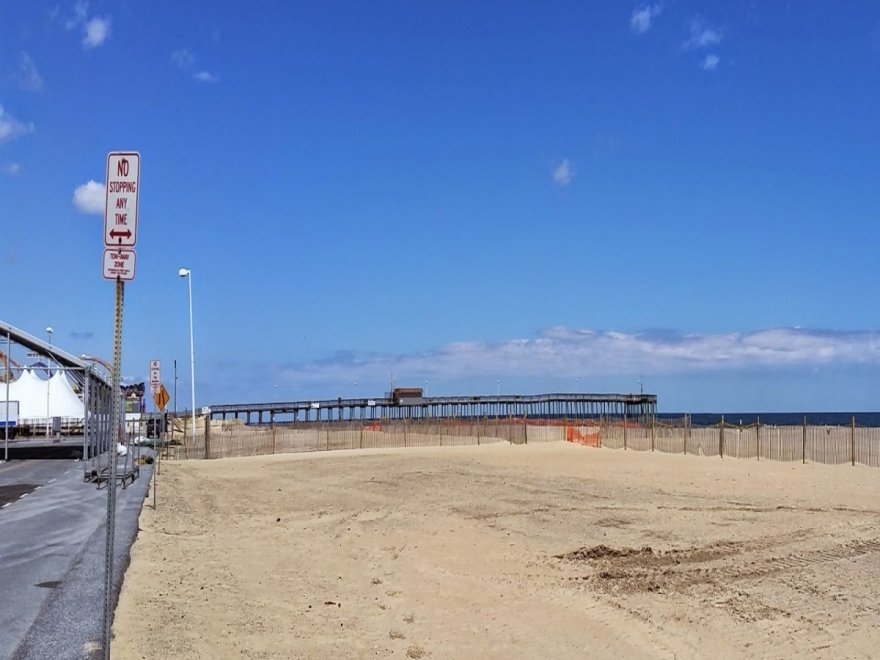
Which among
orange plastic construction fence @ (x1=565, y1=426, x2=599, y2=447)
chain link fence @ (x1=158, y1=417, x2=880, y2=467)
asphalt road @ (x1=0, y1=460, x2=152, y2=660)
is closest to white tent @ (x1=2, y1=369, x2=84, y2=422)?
chain link fence @ (x1=158, y1=417, x2=880, y2=467)

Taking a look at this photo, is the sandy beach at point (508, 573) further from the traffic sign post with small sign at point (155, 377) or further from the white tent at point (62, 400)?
the white tent at point (62, 400)

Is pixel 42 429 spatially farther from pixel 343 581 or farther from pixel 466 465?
pixel 343 581

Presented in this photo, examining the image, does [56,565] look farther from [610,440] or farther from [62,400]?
[62,400]

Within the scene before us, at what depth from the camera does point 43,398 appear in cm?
5194

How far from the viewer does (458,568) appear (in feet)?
42.3

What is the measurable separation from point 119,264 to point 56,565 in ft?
23.7

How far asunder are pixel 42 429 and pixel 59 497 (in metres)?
44.9

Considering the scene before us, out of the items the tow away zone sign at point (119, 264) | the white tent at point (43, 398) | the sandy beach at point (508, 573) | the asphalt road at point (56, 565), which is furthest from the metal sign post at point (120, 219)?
the white tent at point (43, 398)

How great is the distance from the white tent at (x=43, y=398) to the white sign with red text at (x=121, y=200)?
1913 inches

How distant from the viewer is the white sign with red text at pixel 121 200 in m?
5.57

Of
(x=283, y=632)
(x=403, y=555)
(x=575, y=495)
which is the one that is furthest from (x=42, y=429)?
(x=283, y=632)

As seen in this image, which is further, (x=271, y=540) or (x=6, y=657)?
(x=271, y=540)

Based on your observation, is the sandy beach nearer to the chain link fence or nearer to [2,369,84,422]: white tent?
the chain link fence

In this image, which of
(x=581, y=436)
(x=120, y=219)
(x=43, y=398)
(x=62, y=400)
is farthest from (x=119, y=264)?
(x=43, y=398)
